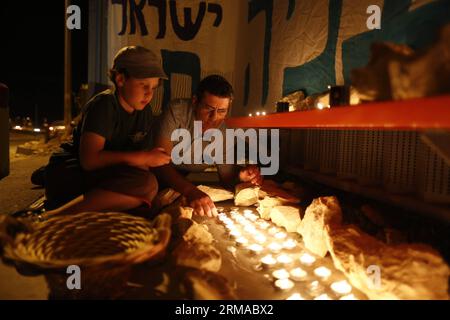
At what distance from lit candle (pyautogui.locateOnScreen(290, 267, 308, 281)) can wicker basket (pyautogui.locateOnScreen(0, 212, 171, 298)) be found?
760 millimetres

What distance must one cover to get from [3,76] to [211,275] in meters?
33.2

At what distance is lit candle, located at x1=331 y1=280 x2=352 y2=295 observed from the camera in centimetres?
174

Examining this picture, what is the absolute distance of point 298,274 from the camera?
1918 millimetres

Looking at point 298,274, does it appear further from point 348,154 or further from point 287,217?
point 348,154

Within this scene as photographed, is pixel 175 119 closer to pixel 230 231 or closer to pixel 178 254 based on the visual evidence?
pixel 230 231

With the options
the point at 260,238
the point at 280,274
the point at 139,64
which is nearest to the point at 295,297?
the point at 280,274

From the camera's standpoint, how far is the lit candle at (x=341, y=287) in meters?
1.74

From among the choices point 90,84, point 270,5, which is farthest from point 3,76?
point 270,5

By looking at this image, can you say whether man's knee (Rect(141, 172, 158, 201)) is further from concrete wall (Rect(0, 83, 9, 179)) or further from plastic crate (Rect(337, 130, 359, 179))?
concrete wall (Rect(0, 83, 9, 179))

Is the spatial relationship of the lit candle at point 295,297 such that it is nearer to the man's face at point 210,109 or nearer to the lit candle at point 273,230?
the lit candle at point 273,230

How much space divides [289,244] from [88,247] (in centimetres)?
133

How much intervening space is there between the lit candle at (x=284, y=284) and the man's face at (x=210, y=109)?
1.75 m

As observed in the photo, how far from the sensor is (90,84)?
6617mm

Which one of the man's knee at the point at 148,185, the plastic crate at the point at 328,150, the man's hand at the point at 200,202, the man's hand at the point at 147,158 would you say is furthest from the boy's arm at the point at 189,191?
the plastic crate at the point at 328,150
